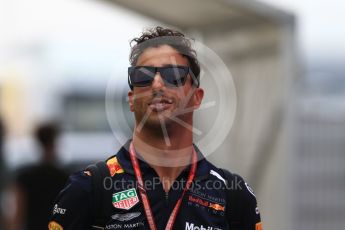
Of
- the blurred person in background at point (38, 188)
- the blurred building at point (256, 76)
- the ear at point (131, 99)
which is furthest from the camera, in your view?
the blurred building at point (256, 76)

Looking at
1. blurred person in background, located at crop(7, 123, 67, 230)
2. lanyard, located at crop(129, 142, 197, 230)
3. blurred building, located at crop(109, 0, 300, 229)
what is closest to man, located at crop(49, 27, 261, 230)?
lanyard, located at crop(129, 142, 197, 230)

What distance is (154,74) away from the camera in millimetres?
Result: 2932

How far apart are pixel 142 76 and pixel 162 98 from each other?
0.12 metres

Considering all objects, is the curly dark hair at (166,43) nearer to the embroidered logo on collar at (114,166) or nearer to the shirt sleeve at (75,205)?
the embroidered logo on collar at (114,166)

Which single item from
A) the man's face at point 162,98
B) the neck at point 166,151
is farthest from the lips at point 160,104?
the neck at point 166,151

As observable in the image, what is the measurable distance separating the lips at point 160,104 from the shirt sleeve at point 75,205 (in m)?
0.36

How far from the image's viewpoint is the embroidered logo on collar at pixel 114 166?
3.02 metres

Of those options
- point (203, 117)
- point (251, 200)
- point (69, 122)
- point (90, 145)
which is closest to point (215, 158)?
point (203, 117)

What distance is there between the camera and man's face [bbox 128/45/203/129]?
2.90 m

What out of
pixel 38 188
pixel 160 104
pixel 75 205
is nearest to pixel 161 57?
pixel 160 104

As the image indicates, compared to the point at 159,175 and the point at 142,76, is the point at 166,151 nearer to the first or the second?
the point at 159,175

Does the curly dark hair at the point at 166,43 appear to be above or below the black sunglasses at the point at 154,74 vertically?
above

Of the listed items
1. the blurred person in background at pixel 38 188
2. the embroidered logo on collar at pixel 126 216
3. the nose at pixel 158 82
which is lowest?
the blurred person in background at pixel 38 188

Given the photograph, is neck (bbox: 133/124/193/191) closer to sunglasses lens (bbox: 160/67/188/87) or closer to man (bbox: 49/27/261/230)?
man (bbox: 49/27/261/230)
